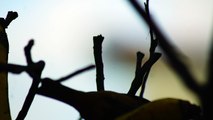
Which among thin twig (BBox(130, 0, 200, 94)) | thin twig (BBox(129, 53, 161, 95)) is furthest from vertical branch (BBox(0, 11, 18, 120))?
thin twig (BBox(130, 0, 200, 94))

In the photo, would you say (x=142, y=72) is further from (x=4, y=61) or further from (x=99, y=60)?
(x=4, y=61)

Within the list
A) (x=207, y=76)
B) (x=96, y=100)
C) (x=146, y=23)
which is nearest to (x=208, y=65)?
(x=207, y=76)

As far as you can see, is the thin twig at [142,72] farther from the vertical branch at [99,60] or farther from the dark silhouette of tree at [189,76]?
the dark silhouette of tree at [189,76]

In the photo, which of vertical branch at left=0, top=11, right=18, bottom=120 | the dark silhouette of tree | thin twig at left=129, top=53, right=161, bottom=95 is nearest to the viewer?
the dark silhouette of tree

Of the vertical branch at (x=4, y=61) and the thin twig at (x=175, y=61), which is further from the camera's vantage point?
the vertical branch at (x=4, y=61)

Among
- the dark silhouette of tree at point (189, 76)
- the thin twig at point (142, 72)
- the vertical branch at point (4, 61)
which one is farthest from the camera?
the thin twig at point (142, 72)

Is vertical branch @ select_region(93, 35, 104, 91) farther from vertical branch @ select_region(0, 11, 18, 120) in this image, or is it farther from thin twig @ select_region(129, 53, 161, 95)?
vertical branch @ select_region(0, 11, 18, 120)

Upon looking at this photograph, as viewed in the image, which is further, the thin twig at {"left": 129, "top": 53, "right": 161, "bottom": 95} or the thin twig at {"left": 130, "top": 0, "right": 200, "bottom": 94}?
the thin twig at {"left": 129, "top": 53, "right": 161, "bottom": 95}

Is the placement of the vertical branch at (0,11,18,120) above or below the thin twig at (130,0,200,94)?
below

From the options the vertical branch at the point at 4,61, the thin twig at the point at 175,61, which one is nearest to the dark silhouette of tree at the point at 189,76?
the thin twig at the point at 175,61
